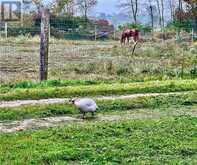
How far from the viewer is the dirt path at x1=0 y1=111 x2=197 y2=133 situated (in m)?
9.53

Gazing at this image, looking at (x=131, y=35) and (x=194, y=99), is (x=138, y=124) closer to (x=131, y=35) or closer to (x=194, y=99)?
(x=194, y=99)

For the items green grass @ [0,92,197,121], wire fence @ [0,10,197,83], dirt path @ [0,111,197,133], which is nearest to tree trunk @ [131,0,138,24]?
wire fence @ [0,10,197,83]

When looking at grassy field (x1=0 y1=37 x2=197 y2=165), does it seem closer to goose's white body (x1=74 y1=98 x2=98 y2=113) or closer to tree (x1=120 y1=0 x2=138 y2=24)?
goose's white body (x1=74 y1=98 x2=98 y2=113)

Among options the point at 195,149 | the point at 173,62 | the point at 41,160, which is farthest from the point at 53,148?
the point at 173,62

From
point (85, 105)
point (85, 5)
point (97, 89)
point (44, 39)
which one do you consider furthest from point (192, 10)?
point (85, 105)

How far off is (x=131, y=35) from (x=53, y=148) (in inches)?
790

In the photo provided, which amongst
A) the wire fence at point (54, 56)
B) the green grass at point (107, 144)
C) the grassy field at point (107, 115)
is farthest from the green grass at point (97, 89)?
the green grass at point (107, 144)

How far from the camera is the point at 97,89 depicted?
41.9 ft

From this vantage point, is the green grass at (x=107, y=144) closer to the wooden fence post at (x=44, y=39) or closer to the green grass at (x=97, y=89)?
the green grass at (x=97, y=89)

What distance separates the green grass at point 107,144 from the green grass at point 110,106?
1.20m

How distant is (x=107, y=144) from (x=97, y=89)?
4631mm

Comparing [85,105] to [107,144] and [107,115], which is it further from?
[107,144]

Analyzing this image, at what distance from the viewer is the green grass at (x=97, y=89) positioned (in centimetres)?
1210

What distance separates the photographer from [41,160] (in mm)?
7363
